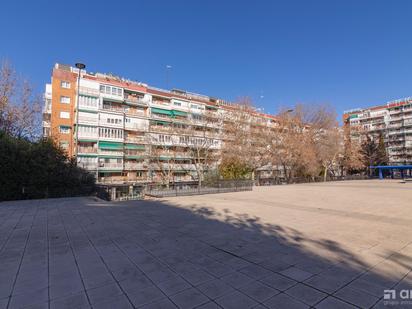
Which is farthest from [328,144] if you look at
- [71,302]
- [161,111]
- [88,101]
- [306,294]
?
[88,101]

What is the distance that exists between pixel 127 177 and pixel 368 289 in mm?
33998

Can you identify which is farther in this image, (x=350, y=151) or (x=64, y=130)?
(x=350, y=151)

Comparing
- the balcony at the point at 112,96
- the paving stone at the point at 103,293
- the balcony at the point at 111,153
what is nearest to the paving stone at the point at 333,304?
the paving stone at the point at 103,293

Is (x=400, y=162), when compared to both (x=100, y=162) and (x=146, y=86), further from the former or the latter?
(x=100, y=162)

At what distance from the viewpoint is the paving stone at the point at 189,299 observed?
2438 millimetres

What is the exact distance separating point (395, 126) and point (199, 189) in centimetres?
7000

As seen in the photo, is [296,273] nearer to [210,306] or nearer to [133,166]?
[210,306]

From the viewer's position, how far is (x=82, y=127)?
30.5m

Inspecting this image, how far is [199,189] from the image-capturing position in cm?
1577

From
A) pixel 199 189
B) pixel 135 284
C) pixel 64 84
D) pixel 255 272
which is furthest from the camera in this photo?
pixel 64 84

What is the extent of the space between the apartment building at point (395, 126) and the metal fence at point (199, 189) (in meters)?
51.0

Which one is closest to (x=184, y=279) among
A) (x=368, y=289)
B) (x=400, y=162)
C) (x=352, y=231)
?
(x=368, y=289)

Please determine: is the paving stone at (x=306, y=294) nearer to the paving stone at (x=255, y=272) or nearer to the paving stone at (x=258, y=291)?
the paving stone at (x=258, y=291)

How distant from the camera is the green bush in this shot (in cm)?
1247
